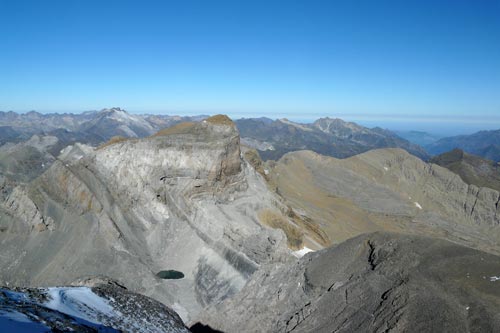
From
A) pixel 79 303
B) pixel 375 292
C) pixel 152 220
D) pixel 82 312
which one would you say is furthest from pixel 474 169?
pixel 82 312

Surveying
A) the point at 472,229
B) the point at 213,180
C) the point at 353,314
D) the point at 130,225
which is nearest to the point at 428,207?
the point at 472,229

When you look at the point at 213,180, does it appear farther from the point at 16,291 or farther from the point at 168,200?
the point at 16,291

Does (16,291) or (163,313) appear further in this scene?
(163,313)

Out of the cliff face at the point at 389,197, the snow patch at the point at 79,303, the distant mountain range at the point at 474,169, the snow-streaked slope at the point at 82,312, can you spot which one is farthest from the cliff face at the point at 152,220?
the distant mountain range at the point at 474,169

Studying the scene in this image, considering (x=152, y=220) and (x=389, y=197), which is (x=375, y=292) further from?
(x=389, y=197)

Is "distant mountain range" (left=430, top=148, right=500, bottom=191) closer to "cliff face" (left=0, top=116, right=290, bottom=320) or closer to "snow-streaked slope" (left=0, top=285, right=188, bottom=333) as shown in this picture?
"cliff face" (left=0, top=116, right=290, bottom=320)
